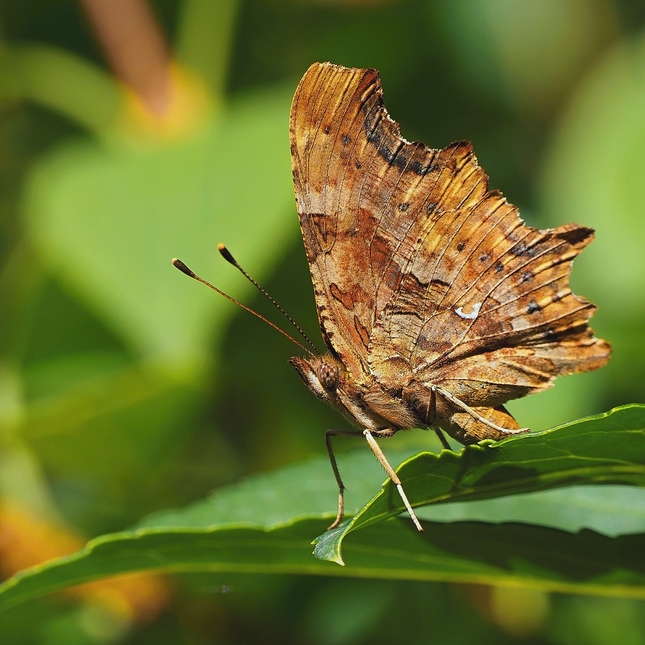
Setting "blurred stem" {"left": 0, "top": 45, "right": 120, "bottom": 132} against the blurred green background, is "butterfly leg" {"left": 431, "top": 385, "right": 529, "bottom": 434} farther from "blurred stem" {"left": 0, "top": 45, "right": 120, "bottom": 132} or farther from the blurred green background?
"blurred stem" {"left": 0, "top": 45, "right": 120, "bottom": 132}

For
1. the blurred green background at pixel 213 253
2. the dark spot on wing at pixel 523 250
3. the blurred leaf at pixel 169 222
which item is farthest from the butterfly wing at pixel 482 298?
the blurred leaf at pixel 169 222

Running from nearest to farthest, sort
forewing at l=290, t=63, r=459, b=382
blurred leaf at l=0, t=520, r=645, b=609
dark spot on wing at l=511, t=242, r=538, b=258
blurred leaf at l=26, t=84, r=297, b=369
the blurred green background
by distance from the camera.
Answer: blurred leaf at l=0, t=520, r=645, b=609 → forewing at l=290, t=63, r=459, b=382 → dark spot on wing at l=511, t=242, r=538, b=258 → the blurred green background → blurred leaf at l=26, t=84, r=297, b=369

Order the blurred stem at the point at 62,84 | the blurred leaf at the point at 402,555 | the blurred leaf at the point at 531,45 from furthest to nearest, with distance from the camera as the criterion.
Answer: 1. the blurred leaf at the point at 531,45
2. the blurred stem at the point at 62,84
3. the blurred leaf at the point at 402,555

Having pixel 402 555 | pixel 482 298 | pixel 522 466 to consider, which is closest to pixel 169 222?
pixel 482 298

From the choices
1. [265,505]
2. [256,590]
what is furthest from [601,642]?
[265,505]

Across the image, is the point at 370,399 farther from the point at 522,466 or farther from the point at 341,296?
the point at 522,466

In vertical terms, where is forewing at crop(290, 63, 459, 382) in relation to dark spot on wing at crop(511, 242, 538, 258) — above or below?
above

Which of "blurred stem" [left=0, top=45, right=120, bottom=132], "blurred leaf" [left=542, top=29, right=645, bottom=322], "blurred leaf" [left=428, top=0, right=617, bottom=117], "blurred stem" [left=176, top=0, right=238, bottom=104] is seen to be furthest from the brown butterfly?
"blurred leaf" [left=428, top=0, right=617, bottom=117]

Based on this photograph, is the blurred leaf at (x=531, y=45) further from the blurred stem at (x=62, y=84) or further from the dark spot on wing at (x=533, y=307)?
the dark spot on wing at (x=533, y=307)
